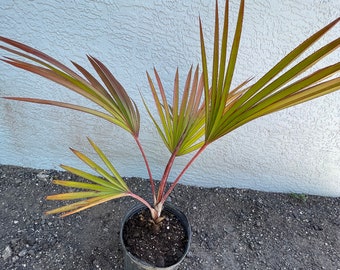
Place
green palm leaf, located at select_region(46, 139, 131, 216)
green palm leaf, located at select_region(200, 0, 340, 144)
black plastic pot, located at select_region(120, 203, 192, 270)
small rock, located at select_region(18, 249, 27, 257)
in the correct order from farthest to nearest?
1. small rock, located at select_region(18, 249, 27, 257)
2. black plastic pot, located at select_region(120, 203, 192, 270)
3. green palm leaf, located at select_region(46, 139, 131, 216)
4. green palm leaf, located at select_region(200, 0, 340, 144)

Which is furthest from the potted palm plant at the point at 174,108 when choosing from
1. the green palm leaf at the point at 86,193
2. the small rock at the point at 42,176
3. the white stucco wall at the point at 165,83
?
the small rock at the point at 42,176

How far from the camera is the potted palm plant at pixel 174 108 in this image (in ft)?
2.64

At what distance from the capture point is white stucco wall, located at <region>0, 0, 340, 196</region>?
1383mm

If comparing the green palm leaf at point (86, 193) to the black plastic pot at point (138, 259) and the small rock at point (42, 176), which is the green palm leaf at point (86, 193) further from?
the small rock at point (42, 176)

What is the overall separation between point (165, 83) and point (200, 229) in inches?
32.3

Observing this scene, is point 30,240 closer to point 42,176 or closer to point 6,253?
point 6,253

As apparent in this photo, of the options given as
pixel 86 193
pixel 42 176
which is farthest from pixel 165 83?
pixel 42 176

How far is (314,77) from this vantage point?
0.77m

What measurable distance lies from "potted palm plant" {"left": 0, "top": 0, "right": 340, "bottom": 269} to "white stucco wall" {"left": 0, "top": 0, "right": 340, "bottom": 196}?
27 centimetres

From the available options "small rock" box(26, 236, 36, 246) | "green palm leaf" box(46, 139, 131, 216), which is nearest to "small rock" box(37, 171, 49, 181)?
"small rock" box(26, 236, 36, 246)

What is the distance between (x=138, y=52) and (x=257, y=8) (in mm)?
571

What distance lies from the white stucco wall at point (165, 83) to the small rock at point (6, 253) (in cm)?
56

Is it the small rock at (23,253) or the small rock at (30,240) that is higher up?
the small rock at (30,240)

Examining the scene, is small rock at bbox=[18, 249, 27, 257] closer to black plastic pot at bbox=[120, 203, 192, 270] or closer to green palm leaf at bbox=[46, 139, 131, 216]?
black plastic pot at bbox=[120, 203, 192, 270]
